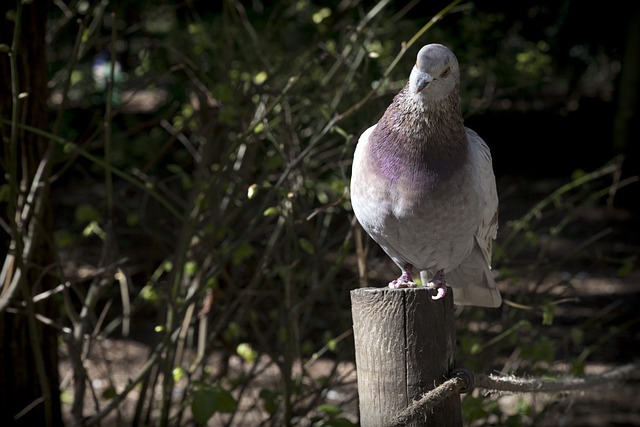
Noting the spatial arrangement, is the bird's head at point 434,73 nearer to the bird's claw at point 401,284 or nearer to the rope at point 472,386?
the bird's claw at point 401,284

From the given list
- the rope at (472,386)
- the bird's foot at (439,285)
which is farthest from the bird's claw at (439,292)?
the rope at (472,386)

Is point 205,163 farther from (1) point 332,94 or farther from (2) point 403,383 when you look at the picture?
(2) point 403,383

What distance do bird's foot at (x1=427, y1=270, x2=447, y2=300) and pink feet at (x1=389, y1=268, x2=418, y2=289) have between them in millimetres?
77

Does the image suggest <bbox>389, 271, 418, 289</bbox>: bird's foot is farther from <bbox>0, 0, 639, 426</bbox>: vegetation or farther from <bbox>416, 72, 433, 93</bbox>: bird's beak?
<bbox>416, 72, 433, 93</bbox>: bird's beak

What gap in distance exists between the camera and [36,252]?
3.16 meters

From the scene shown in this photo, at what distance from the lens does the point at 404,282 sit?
2.48 metres

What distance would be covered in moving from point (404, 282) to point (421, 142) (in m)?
0.52

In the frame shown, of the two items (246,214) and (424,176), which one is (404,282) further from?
(246,214)

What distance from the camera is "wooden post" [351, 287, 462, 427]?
1953mm

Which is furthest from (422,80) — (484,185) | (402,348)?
(402,348)

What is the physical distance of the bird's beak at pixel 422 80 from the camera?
1979mm

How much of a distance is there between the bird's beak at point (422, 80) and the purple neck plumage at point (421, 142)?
11cm

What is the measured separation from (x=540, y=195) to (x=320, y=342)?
452cm

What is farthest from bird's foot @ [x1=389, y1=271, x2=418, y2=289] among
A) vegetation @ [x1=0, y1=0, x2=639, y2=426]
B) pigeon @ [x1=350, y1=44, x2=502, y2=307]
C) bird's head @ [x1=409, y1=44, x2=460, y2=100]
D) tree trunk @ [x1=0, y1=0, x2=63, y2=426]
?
tree trunk @ [x1=0, y1=0, x2=63, y2=426]
